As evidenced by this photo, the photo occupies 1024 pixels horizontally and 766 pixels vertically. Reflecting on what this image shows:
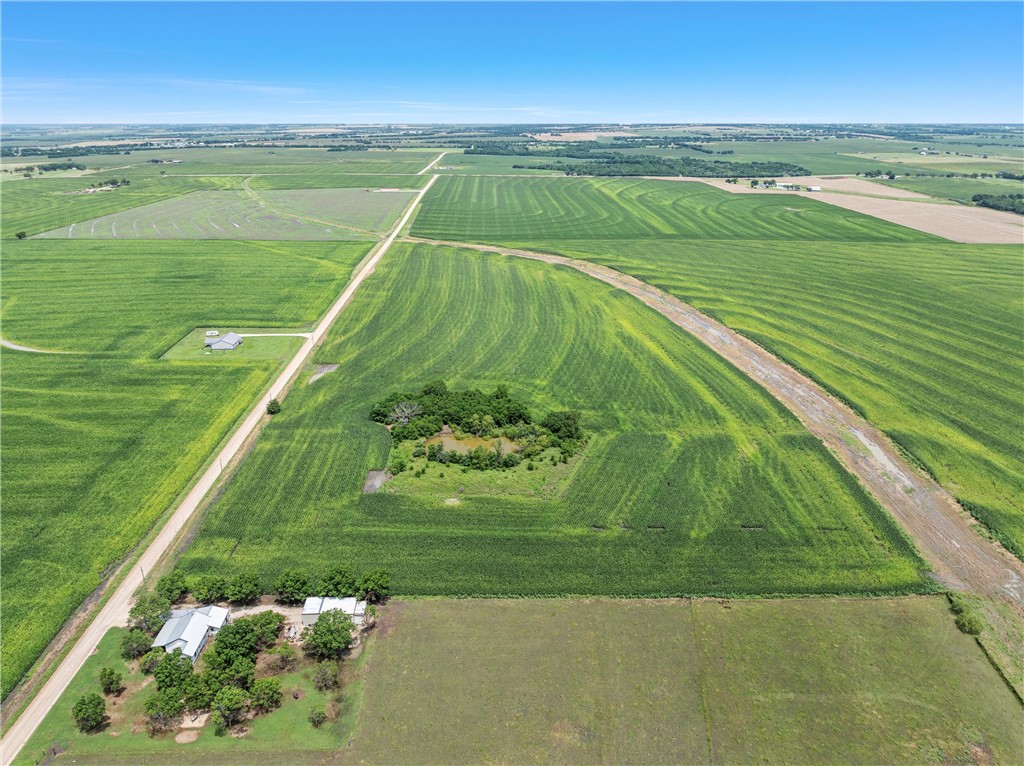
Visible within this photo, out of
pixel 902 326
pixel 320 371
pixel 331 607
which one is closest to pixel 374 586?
pixel 331 607

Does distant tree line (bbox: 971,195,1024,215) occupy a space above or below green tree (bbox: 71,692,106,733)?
above

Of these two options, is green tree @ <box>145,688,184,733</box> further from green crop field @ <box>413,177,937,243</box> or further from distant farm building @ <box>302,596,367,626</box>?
green crop field @ <box>413,177,937,243</box>

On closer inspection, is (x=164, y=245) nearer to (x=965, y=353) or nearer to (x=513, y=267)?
(x=513, y=267)

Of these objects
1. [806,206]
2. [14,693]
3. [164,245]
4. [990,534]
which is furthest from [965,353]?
[164,245]

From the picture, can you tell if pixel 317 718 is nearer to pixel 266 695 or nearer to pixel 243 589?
pixel 266 695

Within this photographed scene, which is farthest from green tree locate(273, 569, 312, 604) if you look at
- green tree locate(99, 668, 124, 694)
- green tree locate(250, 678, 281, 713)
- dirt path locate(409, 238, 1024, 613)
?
dirt path locate(409, 238, 1024, 613)

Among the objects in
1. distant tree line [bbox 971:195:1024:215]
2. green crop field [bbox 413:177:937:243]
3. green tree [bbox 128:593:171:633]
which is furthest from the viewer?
distant tree line [bbox 971:195:1024:215]
